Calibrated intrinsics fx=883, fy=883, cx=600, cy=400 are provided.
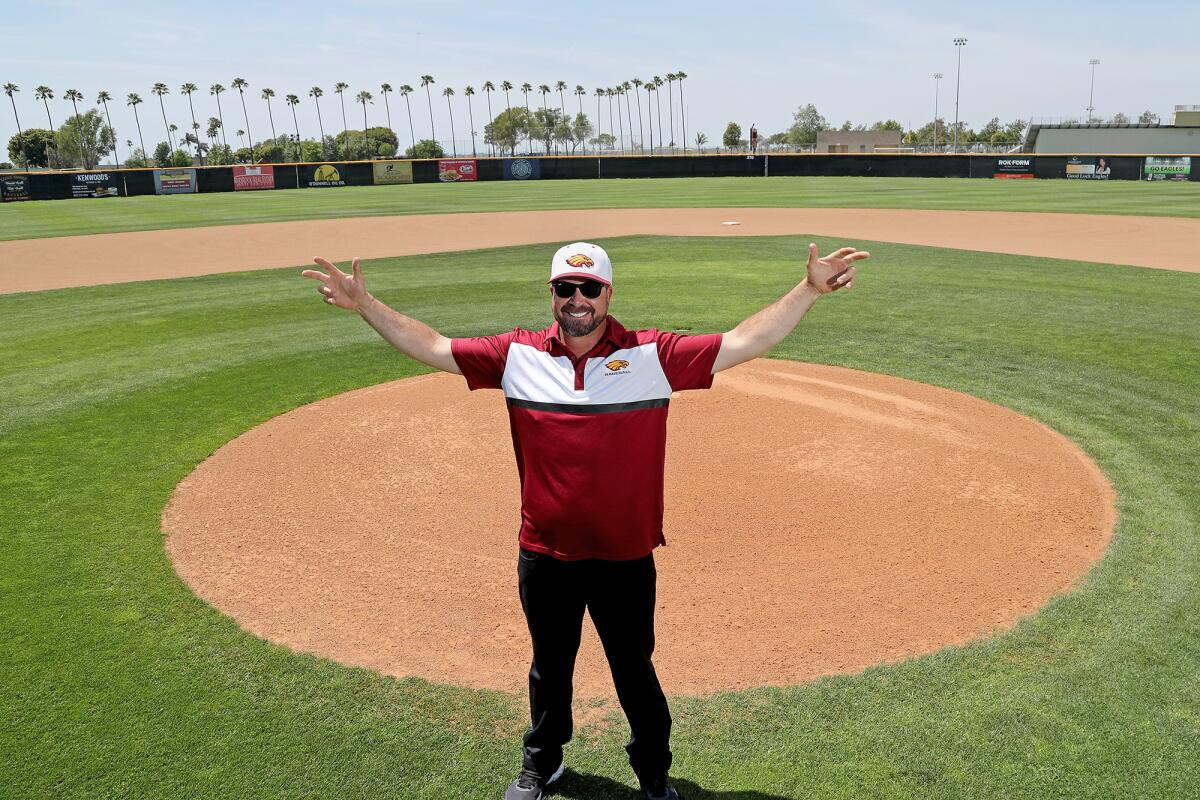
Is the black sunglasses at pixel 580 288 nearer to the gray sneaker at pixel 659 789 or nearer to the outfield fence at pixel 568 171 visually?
the gray sneaker at pixel 659 789

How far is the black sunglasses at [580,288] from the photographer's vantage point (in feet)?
12.9

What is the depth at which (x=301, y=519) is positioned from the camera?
7.68 meters

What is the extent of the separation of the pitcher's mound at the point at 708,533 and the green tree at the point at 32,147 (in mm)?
128373

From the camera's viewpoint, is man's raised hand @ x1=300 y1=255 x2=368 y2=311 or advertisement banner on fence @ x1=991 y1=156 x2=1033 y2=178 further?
advertisement banner on fence @ x1=991 y1=156 x2=1033 y2=178

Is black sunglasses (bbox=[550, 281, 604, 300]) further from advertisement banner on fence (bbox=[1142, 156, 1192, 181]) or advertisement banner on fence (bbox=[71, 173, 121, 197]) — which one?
advertisement banner on fence (bbox=[71, 173, 121, 197])

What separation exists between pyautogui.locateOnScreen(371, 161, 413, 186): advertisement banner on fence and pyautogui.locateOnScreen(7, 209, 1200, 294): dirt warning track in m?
28.1

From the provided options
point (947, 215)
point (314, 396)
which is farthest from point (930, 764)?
point (947, 215)

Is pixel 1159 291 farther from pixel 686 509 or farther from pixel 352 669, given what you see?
pixel 352 669

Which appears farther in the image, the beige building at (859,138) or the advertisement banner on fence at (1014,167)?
the beige building at (859,138)

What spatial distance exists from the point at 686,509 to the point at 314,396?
5.61m

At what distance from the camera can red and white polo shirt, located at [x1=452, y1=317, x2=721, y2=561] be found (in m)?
3.88

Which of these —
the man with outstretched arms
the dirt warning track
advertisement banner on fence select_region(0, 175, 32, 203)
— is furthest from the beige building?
the man with outstretched arms

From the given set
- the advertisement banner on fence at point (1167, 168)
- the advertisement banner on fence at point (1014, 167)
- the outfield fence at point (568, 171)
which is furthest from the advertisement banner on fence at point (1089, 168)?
the advertisement banner on fence at point (1014, 167)

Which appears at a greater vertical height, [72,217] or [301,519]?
[72,217]
